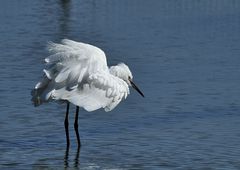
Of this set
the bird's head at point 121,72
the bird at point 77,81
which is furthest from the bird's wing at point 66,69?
the bird's head at point 121,72

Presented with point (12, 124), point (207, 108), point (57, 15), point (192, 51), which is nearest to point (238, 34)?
point (192, 51)

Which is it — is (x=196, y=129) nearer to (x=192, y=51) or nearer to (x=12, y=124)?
(x=12, y=124)

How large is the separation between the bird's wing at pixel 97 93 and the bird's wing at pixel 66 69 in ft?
0.24

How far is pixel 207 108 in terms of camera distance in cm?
1470

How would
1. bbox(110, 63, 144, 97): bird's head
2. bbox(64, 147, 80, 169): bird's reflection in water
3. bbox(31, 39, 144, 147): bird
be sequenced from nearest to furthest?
bbox(64, 147, 80, 169): bird's reflection in water
bbox(31, 39, 144, 147): bird
bbox(110, 63, 144, 97): bird's head

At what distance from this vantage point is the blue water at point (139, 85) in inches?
480

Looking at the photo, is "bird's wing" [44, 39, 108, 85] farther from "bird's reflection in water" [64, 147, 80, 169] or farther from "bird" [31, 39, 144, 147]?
"bird's reflection in water" [64, 147, 80, 169]

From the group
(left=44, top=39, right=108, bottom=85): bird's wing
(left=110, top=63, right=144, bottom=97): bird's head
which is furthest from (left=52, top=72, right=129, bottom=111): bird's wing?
(left=110, top=63, right=144, bottom=97): bird's head

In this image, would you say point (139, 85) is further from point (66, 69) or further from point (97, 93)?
point (66, 69)

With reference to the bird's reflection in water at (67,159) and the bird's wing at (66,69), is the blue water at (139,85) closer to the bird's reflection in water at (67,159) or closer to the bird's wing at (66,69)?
the bird's reflection in water at (67,159)

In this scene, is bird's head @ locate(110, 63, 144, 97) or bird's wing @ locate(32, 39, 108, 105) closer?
bird's wing @ locate(32, 39, 108, 105)

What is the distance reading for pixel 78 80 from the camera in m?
12.6

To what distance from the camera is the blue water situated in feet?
40.0

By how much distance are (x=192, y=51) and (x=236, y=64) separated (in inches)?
57.1
